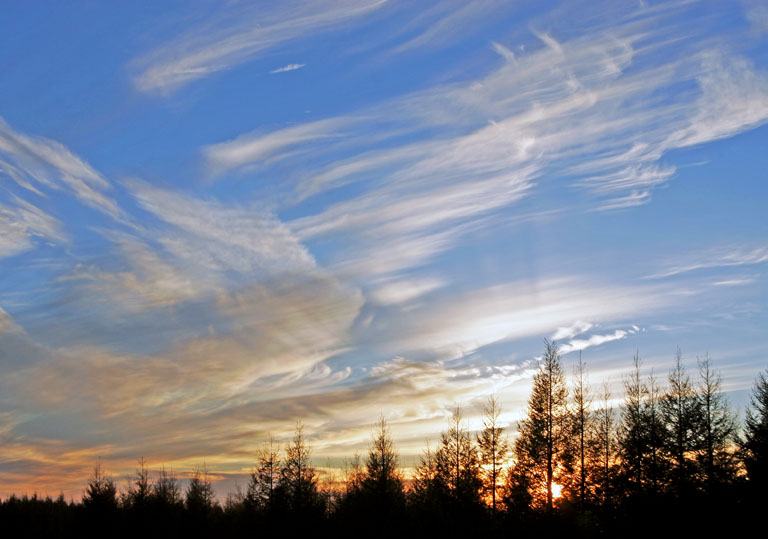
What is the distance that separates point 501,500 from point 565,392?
9649 millimetres

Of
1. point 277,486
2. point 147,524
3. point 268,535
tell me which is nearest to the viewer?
point 268,535

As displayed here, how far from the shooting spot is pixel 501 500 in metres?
51.0

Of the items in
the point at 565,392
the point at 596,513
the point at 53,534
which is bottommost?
the point at 53,534

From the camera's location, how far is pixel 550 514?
3906 centimetres

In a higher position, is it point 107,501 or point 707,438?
point 707,438

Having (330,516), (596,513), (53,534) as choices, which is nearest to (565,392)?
(596,513)

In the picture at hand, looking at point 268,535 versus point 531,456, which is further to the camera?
point 268,535

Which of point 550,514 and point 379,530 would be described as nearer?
point 550,514

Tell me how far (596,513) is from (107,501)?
181 feet

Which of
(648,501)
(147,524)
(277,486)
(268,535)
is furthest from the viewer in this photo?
(147,524)

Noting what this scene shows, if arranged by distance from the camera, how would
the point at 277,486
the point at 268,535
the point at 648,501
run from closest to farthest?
the point at 648,501
the point at 268,535
the point at 277,486

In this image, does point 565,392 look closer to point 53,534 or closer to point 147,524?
point 147,524

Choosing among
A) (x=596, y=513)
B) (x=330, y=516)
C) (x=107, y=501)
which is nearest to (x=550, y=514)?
(x=596, y=513)

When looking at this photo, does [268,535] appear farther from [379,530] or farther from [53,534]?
[53,534]
